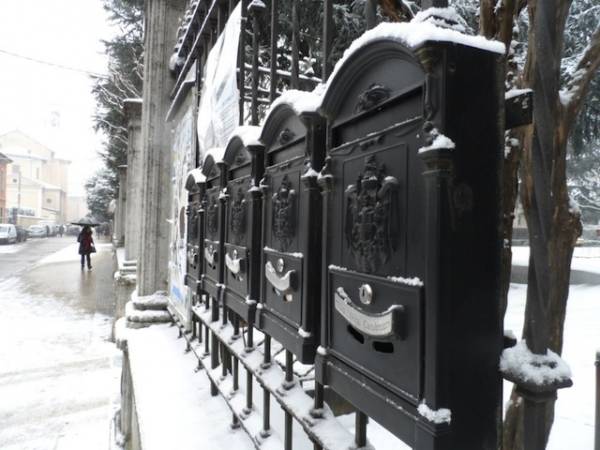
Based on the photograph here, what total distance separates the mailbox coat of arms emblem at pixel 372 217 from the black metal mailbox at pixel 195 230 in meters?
2.11

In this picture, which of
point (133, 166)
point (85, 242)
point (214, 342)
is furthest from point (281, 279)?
point (85, 242)

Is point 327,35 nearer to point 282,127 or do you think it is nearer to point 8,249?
point 282,127

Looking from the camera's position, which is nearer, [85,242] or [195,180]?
[195,180]

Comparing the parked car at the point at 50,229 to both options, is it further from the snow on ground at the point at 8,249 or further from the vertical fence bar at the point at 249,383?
the vertical fence bar at the point at 249,383

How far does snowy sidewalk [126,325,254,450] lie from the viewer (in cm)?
249

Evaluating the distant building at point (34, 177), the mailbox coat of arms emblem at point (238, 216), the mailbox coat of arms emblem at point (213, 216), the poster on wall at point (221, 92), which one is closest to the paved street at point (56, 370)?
the mailbox coat of arms emblem at point (213, 216)

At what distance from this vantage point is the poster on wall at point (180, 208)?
13.7ft

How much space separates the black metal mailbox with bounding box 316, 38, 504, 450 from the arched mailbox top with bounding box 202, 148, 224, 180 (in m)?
1.61

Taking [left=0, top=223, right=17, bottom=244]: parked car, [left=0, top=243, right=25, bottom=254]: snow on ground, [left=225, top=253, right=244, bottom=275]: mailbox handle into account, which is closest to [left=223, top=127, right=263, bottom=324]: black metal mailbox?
[left=225, top=253, right=244, bottom=275]: mailbox handle

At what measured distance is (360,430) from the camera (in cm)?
139

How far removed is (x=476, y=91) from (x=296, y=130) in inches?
33.5

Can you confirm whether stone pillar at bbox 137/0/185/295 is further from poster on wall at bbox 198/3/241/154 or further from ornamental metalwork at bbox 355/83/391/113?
ornamental metalwork at bbox 355/83/391/113

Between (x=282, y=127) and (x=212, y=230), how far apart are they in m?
1.21

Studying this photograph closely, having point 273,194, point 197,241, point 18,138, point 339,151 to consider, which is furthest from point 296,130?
point 18,138
